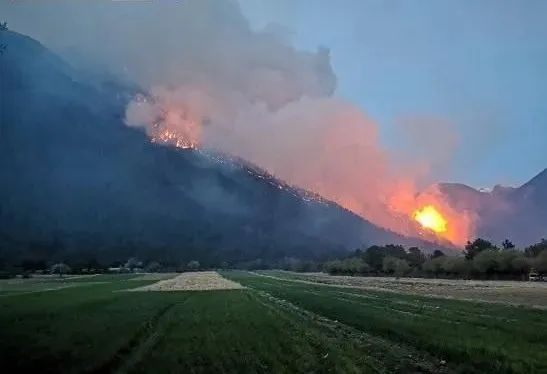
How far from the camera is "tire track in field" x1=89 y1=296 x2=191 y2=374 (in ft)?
62.8

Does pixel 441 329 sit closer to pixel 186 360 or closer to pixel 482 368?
pixel 482 368

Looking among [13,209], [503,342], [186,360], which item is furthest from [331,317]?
→ [13,209]

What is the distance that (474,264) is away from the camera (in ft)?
418

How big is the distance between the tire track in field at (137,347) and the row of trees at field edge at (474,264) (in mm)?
97325

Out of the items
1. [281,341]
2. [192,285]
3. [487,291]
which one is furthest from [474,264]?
[281,341]

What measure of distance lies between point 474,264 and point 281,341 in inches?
4420

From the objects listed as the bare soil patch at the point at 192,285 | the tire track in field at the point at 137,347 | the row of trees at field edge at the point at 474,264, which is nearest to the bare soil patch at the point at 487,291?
the bare soil patch at the point at 192,285

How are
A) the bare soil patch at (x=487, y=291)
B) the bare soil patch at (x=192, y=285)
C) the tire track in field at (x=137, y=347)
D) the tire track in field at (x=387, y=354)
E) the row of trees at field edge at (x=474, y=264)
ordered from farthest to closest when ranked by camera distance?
the row of trees at field edge at (x=474, y=264) < the bare soil patch at (x=192, y=285) < the bare soil patch at (x=487, y=291) < the tire track in field at (x=137, y=347) < the tire track in field at (x=387, y=354)

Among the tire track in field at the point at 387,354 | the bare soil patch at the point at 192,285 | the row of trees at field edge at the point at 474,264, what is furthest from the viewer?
the row of trees at field edge at the point at 474,264

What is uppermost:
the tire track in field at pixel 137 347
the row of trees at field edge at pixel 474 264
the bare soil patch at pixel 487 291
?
the row of trees at field edge at pixel 474 264

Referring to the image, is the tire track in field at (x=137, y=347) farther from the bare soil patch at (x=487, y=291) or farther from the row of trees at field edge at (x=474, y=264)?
the row of trees at field edge at (x=474, y=264)

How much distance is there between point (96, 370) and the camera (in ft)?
61.0

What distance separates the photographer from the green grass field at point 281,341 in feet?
62.9

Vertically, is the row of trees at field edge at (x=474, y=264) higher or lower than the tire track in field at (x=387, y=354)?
higher
